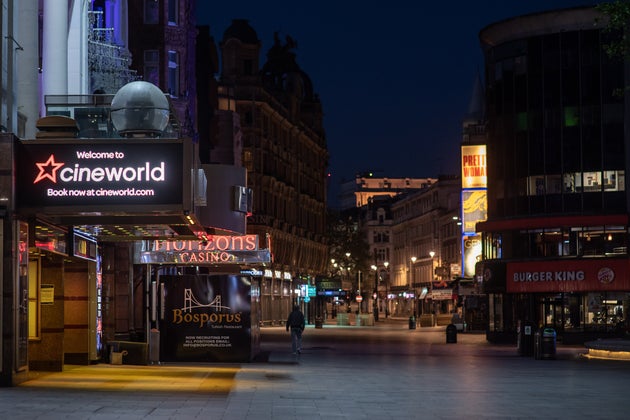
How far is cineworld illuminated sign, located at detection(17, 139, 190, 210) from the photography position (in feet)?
77.6

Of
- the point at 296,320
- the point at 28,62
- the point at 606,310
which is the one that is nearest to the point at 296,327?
the point at 296,320

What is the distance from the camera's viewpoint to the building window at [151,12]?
5875cm

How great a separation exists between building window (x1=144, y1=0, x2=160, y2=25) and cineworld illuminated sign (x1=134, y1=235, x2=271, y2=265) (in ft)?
65.9

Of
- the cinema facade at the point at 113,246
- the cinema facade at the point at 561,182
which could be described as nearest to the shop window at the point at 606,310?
the cinema facade at the point at 561,182

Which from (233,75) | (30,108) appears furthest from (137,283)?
(233,75)

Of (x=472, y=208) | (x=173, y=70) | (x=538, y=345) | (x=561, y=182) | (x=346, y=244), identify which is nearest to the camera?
(x=538, y=345)

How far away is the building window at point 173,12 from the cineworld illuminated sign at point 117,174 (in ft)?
119

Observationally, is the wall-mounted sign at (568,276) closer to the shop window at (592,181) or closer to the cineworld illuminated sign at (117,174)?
the shop window at (592,181)

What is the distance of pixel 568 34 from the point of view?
59.8 metres

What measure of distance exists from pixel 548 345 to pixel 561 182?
797 inches

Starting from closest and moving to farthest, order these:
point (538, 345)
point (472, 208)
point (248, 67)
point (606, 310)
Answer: point (538, 345) → point (606, 310) → point (472, 208) → point (248, 67)

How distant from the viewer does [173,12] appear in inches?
2362

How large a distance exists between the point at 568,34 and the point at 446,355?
865 inches

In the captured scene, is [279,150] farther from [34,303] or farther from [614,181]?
[34,303]
